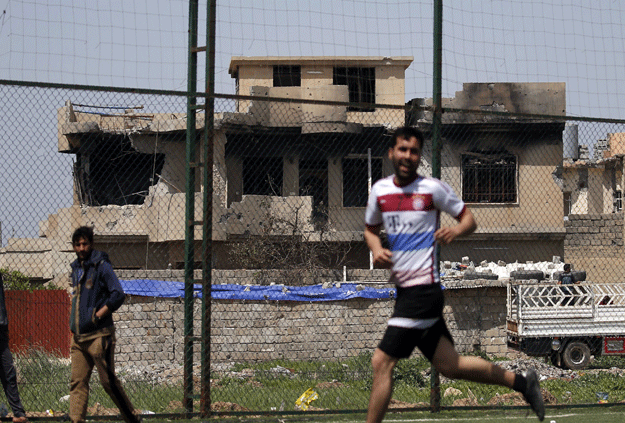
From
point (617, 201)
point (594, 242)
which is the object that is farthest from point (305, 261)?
point (617, 201)

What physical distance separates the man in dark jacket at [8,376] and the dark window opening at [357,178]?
908 inches

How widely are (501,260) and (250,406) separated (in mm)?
23977

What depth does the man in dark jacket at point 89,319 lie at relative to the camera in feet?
19.3

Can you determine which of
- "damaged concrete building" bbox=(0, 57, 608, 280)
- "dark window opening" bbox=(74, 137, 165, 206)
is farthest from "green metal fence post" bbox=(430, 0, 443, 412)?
"dark window opening" bbox=(74, 137, 165, 206)

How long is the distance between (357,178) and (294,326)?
12.7m

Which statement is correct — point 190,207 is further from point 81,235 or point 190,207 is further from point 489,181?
point 489,181

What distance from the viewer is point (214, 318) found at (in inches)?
727

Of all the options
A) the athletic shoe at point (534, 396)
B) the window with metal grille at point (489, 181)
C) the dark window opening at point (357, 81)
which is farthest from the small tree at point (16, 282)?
the dark window opening at point (357, 81)

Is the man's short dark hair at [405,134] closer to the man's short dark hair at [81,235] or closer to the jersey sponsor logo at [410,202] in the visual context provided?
the jersey sponsor logo at [410,202]

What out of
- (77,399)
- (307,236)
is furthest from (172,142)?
(77,399)

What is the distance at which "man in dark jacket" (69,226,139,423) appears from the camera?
588 cm

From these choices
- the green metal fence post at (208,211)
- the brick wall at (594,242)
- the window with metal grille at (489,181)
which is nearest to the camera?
the green metal fence post at (208,211)

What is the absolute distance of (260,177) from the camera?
1196 inches

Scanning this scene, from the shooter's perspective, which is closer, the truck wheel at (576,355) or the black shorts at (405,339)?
the black shorts at (405,339)
